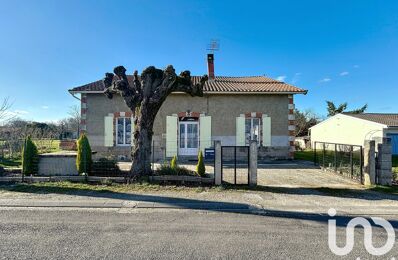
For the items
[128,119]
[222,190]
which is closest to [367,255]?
[222,190]

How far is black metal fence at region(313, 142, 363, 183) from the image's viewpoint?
8.74 meters

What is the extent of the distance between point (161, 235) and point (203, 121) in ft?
33.9

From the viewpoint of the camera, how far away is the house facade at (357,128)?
20438 millimetres

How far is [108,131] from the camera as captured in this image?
14.1 m

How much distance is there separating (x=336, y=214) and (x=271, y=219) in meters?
1.53

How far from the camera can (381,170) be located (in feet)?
26.2

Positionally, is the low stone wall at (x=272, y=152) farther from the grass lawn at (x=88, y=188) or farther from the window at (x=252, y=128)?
the grass lawn at (x=88, y=188)

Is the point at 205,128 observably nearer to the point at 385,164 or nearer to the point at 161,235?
the point at 385,164

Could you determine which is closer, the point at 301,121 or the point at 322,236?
the point at 322,236

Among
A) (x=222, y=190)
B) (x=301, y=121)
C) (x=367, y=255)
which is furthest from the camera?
(x=301, y=121)

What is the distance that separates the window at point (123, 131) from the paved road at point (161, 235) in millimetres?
8843

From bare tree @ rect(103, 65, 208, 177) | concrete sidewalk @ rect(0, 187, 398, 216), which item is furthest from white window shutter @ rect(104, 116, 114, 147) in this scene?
concrete sidewalk @ rect(0, 187, 398, 216)

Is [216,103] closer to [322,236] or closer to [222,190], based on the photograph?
[222,190]

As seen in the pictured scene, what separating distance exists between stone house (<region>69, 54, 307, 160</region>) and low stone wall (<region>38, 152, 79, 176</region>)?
5.25m
